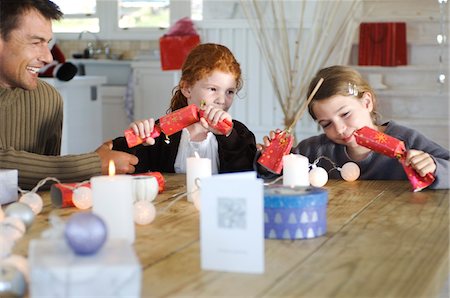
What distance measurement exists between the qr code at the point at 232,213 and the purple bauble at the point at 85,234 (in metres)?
0.19

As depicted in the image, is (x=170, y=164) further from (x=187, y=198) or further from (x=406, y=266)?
(x=406, y=266)

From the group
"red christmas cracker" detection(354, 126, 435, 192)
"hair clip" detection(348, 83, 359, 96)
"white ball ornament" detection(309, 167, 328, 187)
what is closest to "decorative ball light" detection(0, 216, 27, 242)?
"white ball ornament" detection(309, 167, 328, 187)

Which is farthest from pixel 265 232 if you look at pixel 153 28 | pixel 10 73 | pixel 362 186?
pixel 153 28

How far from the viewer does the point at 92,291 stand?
111 cm

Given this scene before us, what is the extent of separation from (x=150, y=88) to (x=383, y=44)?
90.2 inches

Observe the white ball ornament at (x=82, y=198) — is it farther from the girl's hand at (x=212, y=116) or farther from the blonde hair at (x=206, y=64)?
the blonde hair at (x=206, y=64)

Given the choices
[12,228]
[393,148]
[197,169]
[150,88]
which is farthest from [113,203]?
[150,88]

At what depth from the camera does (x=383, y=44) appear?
5207 millimetres

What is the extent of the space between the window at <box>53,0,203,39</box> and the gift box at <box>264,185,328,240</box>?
5.85 meters

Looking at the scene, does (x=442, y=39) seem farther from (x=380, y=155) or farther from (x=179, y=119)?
(x=179, y=119)

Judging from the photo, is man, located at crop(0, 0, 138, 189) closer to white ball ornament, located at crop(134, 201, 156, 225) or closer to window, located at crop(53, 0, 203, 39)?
white ball ornament, located at crop(134, 201, 156, 225)

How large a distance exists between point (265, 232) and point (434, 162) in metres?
0.79

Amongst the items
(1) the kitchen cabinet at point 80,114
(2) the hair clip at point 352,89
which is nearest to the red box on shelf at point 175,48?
(1) the kitchen cabinet at point 80,114

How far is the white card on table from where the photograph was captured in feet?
4.17
